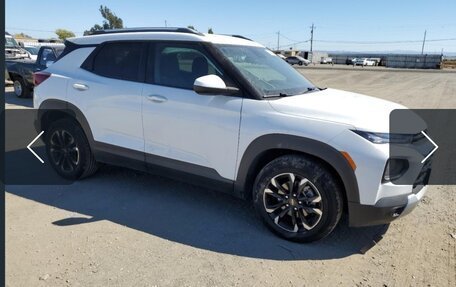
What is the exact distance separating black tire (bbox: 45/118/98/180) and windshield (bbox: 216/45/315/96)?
2139 mm

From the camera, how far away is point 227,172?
11.4 ft

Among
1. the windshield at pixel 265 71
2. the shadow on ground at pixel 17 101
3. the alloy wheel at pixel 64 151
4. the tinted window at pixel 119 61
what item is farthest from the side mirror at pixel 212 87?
the shadow on ground at pixel 17 101

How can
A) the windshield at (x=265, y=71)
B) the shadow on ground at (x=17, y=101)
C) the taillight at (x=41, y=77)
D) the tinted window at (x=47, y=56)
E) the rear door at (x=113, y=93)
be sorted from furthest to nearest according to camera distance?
1. the shadow on ground at (x=17, y=101)
2. the tinted window at (x=47, y=56)
3. the taillight at (x=41, y=77)
4. the rear door at (x=113, y=93)
5. the windshield at (x=265, y=71)

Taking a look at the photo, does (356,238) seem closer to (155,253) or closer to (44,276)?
(155,253)

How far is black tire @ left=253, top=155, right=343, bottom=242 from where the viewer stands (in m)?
3.03

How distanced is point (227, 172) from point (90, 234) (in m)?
1.40

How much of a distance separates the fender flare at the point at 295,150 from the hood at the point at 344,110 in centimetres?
23

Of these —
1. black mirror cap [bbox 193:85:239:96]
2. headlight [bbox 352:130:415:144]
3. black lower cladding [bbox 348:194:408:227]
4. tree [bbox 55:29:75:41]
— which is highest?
tree [bbox 55:29:75:41]

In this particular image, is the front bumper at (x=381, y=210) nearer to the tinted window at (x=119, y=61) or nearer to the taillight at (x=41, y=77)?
the tinted window at (x=119, y=61)

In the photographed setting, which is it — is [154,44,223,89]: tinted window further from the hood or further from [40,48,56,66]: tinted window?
[40,48,56,66]: tinted window

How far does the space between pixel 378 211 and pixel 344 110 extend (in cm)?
89

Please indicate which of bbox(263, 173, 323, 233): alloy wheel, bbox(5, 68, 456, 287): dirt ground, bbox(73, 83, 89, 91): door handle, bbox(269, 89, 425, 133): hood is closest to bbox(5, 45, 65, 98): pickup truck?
bbox(73, 83, 89, 91): door handle

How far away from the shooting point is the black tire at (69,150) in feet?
14.6

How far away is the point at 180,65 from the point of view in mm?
3748
